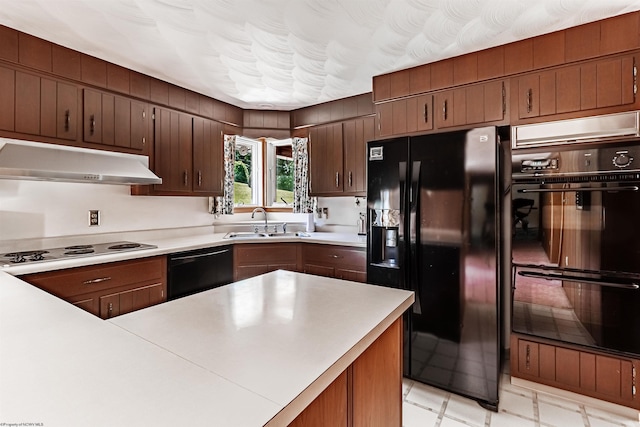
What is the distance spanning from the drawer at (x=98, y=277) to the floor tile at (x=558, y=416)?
2.89m

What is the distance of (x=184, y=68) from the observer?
8.80ft

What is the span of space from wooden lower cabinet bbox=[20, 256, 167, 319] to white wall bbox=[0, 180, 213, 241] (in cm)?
70

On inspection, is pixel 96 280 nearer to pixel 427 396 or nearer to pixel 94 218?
pixel 94 218

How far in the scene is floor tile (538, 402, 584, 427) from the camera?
6.13 feet

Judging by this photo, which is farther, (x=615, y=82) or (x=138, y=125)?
(x=138, y=125)

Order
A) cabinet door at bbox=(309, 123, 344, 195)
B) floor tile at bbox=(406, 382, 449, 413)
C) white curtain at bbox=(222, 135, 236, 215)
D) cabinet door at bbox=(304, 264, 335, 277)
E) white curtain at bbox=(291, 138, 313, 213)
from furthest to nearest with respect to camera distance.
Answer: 1. white curtain at bbox=(291, 138, 313, 213)
2. white curtain at bbox=(222, 135, 236, 215)
3. cabinet door at bbox=(309, 123, 344, 195)
4. cabinet door at bbox=(304, 264, 335, 277)
5. floor tile at bbox=(406, 382, 449, 413)

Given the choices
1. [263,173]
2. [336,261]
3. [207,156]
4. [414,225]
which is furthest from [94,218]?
[414,225]

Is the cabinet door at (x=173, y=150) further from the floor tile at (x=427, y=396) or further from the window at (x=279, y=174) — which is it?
the floor tile at (x=427, y=396)

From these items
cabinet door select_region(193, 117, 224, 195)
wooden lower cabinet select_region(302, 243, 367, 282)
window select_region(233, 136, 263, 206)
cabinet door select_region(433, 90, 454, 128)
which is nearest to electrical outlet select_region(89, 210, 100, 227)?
cabinet door select_region(193, 117, 224, 195)

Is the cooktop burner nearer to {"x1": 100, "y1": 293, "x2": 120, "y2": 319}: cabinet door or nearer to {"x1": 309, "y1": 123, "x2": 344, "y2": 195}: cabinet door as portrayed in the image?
{"x1": 100, "y1": 293, "x2": 120, "y2": 319}: cabinet door

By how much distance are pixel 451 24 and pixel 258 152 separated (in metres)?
2.80

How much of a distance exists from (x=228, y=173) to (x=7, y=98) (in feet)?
6.21

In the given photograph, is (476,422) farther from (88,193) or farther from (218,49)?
(88,193)

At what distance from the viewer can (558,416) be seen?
1936 mm
